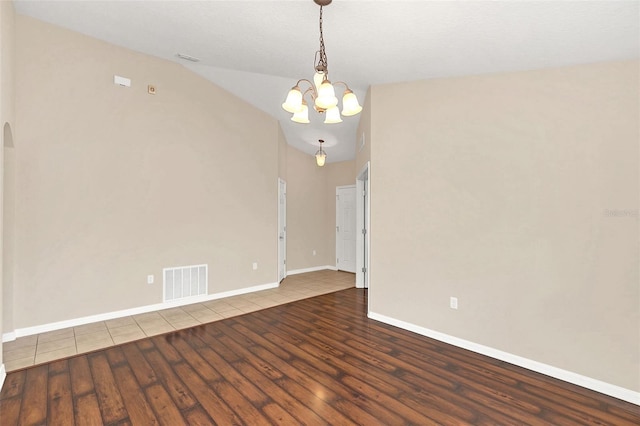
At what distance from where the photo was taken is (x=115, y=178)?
3865 mm

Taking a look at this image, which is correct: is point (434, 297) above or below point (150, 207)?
below

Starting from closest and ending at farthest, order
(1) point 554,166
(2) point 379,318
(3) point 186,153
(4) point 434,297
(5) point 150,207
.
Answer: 1. (1) point 554,166
2. (4) point 434,297
3. (2) point 379,318
4. (5) point 150,207
5. (3) point 186,153

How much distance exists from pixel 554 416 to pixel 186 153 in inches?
193

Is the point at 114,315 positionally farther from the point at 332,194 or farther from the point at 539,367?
the point at 332,194

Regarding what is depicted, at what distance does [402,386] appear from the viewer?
93.4 inches

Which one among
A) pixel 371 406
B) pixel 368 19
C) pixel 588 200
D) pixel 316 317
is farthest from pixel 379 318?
pixel 368 19

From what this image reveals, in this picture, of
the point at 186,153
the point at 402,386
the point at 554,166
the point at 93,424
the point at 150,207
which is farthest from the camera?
the point at 186,153

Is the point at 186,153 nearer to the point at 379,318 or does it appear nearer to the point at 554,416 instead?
the point at 379,318

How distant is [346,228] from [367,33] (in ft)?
16.0

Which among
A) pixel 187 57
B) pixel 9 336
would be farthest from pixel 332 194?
pixel 9 336

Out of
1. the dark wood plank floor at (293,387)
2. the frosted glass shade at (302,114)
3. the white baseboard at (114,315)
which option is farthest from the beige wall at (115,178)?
the frosted glass shade at (302,114)

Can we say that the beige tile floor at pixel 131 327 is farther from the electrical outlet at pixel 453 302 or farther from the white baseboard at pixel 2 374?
the electrical outlet at pixel 453 302

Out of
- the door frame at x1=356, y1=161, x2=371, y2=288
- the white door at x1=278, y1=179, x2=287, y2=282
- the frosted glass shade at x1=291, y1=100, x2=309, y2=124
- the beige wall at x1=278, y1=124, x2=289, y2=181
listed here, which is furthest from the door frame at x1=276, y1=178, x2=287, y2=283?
the frosted glass shade at x1=291, y1=100, x2=309, y2=124

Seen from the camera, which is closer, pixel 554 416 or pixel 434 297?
pixel 554 416
